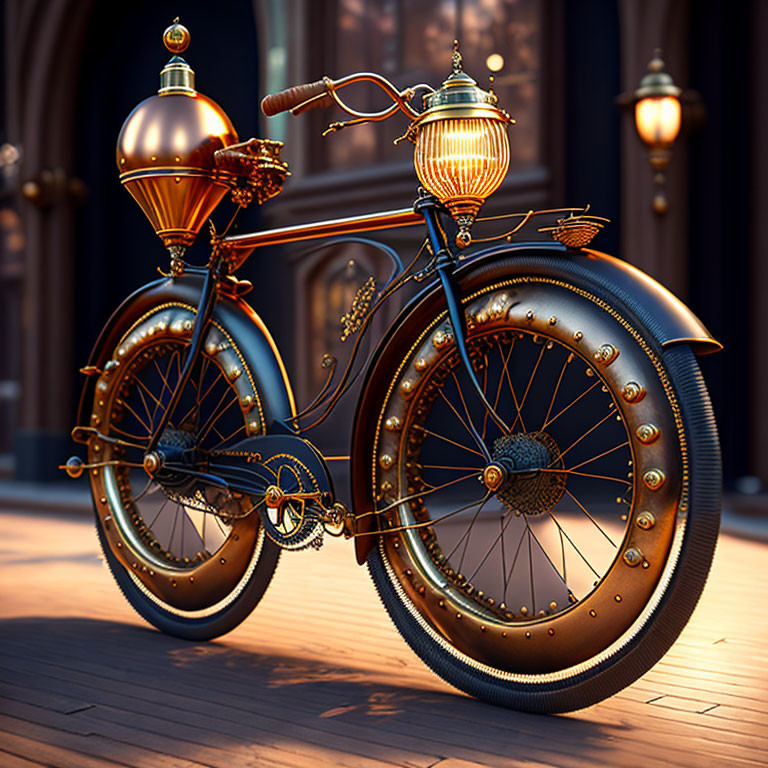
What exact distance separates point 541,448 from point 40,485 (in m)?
8.16

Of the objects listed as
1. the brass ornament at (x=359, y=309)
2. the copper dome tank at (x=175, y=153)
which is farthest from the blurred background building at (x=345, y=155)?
the brass ornament at (x=359, y=309)

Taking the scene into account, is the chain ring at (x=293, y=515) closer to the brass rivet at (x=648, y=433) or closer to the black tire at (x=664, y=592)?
the black tire at (x=664, y=592)

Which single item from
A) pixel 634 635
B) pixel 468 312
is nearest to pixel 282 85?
pixel 468 312

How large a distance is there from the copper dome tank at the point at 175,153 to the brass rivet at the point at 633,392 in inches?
60.6

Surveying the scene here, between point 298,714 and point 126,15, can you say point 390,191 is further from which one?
point 298,714

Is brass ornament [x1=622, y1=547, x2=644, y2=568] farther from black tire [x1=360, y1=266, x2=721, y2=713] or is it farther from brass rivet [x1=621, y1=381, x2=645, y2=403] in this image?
brass rivet [x1=621, y1=381, x2=645, y2=403]

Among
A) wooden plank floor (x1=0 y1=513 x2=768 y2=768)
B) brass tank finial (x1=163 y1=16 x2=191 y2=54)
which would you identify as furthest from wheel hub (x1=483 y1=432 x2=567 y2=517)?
brass tank finial (x1=163 y1=16 x2=191 y2=54)

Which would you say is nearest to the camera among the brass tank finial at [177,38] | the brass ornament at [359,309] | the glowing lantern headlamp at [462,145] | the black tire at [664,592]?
the black tire at [664,592]

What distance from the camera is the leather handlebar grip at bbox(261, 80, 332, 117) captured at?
282 cm

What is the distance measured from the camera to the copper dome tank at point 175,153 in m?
3.05

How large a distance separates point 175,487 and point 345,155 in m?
6.00

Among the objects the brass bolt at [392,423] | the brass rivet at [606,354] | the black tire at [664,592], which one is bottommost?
the black tire at [664,592]

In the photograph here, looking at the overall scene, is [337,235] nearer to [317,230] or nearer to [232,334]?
A: [317,230]

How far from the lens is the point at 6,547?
5.76m
